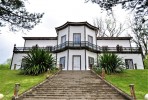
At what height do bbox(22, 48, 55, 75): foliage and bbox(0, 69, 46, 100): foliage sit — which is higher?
Answer: bbox(22, 48, 55, 75): foliage

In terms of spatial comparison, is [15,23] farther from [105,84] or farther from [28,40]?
[28,40]

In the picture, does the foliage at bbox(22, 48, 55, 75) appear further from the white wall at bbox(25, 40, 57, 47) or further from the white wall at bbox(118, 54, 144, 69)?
the white wall at bbox(118, 54, 144, 69)

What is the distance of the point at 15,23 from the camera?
45.6 feet

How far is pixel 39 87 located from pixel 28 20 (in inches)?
212

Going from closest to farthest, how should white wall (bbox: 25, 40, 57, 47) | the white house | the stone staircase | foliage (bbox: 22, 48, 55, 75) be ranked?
the stone staircase, foliage (bbox: 22, 48, 55, 75), the white house, white wall (bbox: 25, 40, 57, 47)

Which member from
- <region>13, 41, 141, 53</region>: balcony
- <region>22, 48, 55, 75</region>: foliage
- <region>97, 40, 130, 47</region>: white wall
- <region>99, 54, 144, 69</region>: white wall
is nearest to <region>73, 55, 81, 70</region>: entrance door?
<region>13, 41, 141, 53</region>: balcony

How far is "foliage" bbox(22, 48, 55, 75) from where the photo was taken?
66.8 feet

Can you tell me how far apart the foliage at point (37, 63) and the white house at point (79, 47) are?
613 centimetres

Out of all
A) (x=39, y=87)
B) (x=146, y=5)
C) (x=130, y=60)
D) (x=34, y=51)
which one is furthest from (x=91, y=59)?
(x=146, y=5)

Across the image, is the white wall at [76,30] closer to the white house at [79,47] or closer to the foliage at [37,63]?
the white house at [79,47]

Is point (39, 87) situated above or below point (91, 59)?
below

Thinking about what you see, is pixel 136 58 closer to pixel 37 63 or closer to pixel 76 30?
pixel 76 30

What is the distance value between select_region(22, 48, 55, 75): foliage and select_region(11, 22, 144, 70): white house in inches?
241

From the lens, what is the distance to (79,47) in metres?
27.5
